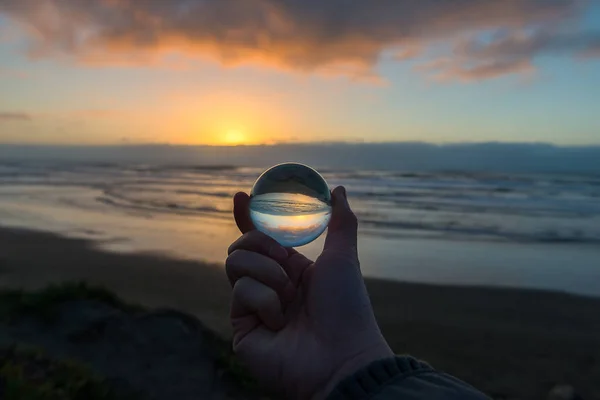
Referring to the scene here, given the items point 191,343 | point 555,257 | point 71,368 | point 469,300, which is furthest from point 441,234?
point 71,368

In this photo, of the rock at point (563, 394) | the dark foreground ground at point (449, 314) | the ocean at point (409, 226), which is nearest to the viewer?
the rock at point (563, 394)

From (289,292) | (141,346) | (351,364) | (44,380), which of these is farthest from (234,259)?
(141,346)

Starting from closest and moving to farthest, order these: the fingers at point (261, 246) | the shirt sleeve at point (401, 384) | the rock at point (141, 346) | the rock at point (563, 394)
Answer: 1. the shirt sleeve at point (401, 384)
2. the fingers at point (261, 246)
3. the rock at point (141, 346)
4. the rock at point (563, 394)

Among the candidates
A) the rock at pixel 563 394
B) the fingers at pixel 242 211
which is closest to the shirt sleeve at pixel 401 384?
the fingers at pixel 242 211

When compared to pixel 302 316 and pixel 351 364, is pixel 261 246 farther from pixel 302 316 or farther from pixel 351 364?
pixel 351 364

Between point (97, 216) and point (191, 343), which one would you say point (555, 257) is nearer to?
point (191, 343)

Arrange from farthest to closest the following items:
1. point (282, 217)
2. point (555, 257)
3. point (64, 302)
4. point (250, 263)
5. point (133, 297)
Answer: point (555, 257) < point (133, 297) < point (64, 302) < point (282, 217) < point (250, 263)

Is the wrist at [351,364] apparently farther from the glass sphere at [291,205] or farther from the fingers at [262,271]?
the glass sphere at [291,205]
